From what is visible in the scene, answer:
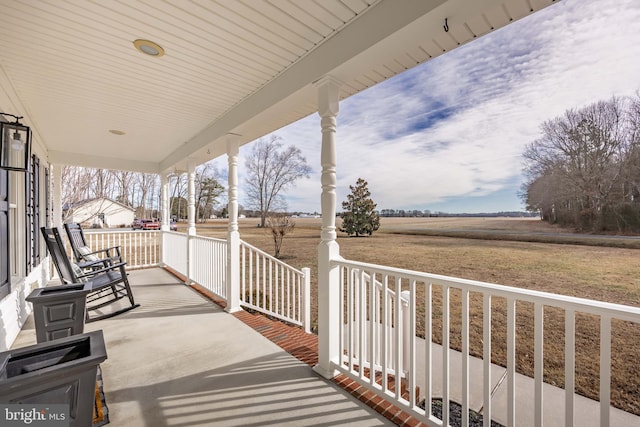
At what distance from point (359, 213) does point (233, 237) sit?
186 inches

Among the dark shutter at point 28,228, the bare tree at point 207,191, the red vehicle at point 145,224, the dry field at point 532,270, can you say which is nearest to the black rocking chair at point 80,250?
the dark shutter at point 28,228

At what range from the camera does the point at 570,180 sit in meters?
3.26

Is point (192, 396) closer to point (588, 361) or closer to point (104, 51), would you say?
point (104, 51)

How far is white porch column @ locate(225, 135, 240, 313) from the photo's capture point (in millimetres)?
3508

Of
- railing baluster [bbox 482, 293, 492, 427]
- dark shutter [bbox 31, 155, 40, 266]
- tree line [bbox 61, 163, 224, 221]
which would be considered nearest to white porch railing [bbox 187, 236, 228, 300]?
dark shutter [bbox 31, 155, 40, 266]

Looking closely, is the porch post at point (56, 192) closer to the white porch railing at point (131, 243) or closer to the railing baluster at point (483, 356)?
the white porch railing at point (131, 243)

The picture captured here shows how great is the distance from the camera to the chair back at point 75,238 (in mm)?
4091

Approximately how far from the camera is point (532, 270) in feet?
15.1

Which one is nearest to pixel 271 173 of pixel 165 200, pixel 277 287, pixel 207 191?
pixel 165 200

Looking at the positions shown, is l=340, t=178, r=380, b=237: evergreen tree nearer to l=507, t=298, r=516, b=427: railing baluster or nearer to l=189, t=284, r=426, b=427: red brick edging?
l=189, t=284, r=426, b=427: red brick edging

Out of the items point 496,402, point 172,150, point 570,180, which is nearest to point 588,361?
point 496,402

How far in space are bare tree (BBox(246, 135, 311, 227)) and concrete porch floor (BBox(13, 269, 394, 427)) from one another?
17.4 feet

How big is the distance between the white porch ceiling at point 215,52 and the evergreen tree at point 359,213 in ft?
14.8

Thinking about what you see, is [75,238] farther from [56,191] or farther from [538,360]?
[538,360]
